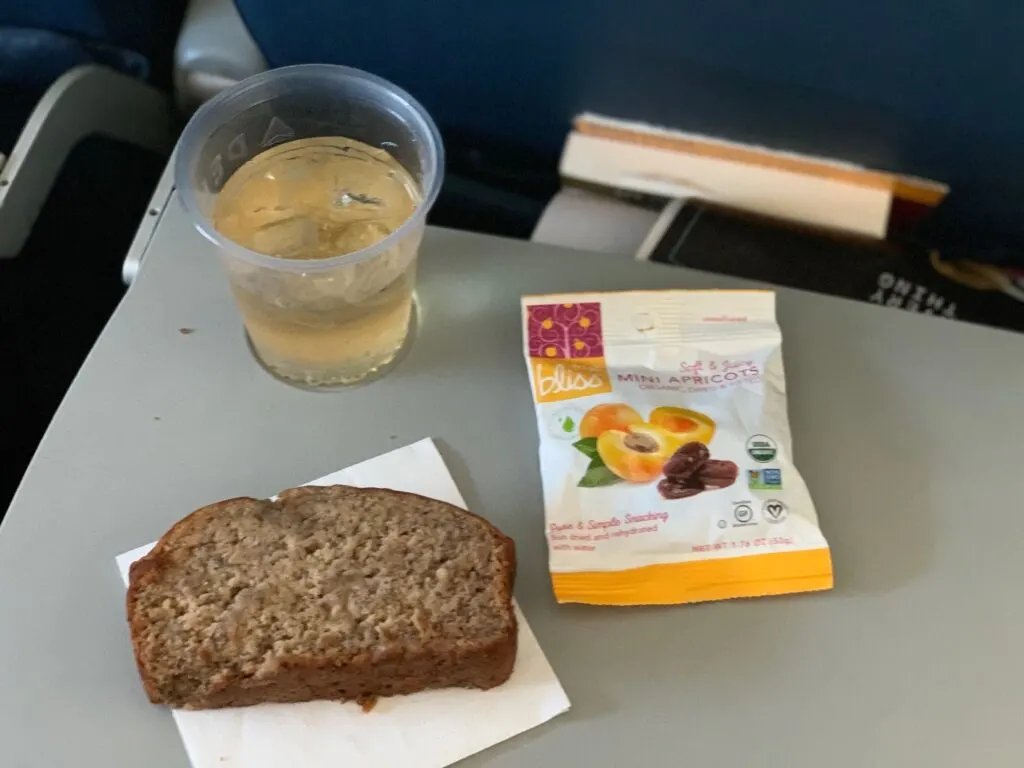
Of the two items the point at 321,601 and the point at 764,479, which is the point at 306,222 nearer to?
the point at 321,601

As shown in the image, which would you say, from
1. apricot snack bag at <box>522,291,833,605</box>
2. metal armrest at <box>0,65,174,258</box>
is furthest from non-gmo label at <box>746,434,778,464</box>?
metal armrest at <box>0,65,174,258</box>

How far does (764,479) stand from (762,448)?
2cm

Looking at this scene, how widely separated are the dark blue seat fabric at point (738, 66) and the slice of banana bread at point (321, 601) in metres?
0.37

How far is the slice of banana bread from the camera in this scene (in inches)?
23.8

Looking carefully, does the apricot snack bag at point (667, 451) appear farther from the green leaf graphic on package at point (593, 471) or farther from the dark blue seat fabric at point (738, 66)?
the dark blue seat fabric at point (738, 66)

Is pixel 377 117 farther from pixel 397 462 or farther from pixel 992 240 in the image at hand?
pixel 992 240

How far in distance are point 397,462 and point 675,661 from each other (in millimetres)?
236

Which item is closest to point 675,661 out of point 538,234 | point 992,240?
point 538,234

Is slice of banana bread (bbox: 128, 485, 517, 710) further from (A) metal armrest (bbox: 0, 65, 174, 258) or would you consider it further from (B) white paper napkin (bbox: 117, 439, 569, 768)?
(A) metal armrest (bbox: 0, 65, 174, 258)

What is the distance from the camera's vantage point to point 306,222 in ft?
2.31

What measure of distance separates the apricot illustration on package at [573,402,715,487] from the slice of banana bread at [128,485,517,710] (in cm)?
9

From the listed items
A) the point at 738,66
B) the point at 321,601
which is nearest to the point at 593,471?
the point at 321,601

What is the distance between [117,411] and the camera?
711 millimetres

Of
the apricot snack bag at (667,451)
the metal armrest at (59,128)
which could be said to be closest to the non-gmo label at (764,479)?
the apricot snack bag at (667,451)
